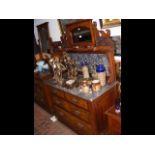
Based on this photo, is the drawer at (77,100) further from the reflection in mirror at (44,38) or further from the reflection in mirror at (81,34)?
the reflection in mirror at (44,38)

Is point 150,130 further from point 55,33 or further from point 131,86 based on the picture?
point 55,33

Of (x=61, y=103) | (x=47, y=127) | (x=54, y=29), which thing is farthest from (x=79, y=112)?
(x=54, y=29)

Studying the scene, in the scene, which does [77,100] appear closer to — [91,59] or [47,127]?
[91,59]

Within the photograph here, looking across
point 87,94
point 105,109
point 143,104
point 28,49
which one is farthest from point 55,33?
point 143,104

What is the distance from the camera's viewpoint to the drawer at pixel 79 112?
7.30 feet

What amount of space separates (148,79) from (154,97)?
5.2 inches

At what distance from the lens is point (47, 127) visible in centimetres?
299

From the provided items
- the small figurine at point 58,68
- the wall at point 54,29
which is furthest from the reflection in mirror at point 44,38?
the small figurine at point 58,68

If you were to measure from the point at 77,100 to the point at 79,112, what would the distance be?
0.20m

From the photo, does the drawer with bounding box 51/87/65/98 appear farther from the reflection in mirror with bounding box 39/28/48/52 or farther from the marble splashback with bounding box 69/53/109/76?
the reflection in mirror with bounding box 39/28/48/52

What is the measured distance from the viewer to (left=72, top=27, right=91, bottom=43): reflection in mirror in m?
2.25

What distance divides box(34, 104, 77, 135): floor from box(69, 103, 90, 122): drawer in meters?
0.44

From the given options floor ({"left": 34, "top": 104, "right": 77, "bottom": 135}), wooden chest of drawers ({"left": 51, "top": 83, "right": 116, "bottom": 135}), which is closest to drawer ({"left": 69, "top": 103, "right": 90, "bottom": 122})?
wooden chest of drawers ({"left": 51, "top": 83, "right": 116, "bottom": 135})
